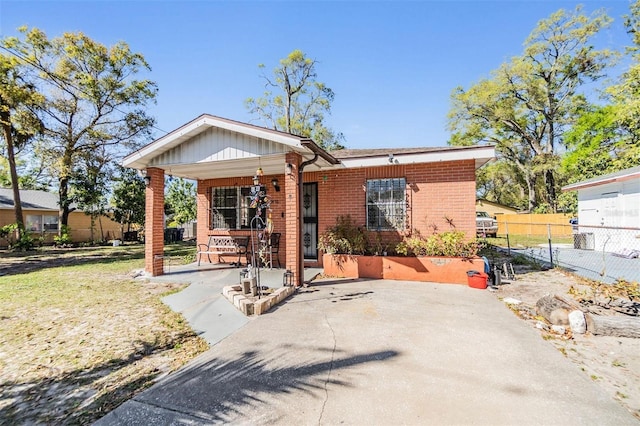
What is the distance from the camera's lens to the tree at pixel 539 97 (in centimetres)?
2247

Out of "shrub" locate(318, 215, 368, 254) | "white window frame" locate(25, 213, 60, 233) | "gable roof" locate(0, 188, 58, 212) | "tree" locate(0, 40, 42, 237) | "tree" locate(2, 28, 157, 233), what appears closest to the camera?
"shrub" locate(318, 215, 368, 254)

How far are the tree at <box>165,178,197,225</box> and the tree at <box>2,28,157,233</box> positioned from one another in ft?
28.0

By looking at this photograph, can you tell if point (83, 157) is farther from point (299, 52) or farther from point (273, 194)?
point (299, 52)

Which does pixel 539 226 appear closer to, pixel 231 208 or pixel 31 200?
pixel 231 208

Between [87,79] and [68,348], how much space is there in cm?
1927

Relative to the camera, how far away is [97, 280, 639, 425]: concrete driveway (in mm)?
2365

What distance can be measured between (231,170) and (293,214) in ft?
10.9

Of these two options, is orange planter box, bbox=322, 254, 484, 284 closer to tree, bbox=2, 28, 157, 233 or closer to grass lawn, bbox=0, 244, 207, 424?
grass lawn, bbox=0, 244, 207, 424

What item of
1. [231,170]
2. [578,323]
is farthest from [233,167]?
[578,323]

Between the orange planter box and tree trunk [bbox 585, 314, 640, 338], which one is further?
the orange planter box

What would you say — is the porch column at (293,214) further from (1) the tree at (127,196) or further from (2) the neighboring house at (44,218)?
(2) the neighboring house at (44,218)

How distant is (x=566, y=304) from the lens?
450 centimetres

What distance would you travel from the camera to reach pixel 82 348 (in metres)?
3.72

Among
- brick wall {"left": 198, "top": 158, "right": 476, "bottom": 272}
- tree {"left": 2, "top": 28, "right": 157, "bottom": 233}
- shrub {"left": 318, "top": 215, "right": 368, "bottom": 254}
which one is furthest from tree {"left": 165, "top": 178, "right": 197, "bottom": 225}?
shrub {"left": 318, "top": 215, "right": 368, "bottom": 254}
